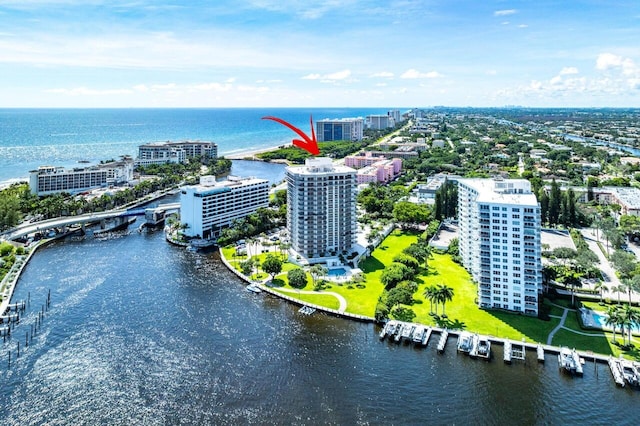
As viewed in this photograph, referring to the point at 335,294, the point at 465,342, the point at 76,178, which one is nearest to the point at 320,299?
the point at 335,294

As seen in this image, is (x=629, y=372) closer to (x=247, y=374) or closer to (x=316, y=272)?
(x=247, y=374)

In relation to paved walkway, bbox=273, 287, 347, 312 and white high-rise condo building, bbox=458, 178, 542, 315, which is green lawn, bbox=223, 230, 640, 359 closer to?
paved walkway, bbox=273, 287, 347, 312

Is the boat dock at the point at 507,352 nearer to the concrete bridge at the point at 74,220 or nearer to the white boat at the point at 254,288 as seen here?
the white boat at the point at 254,288

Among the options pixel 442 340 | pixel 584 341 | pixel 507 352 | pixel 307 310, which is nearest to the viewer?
pixel 507 352

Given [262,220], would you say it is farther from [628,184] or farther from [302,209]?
[628,184]

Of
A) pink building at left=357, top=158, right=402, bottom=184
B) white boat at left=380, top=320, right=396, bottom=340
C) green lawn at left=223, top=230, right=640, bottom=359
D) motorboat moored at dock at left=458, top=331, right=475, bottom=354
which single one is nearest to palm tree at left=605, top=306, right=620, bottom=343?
green lawn at left=223, top=230, right=640, bottom=359

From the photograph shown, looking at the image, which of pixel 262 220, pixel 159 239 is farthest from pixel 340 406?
pixel 159 239
